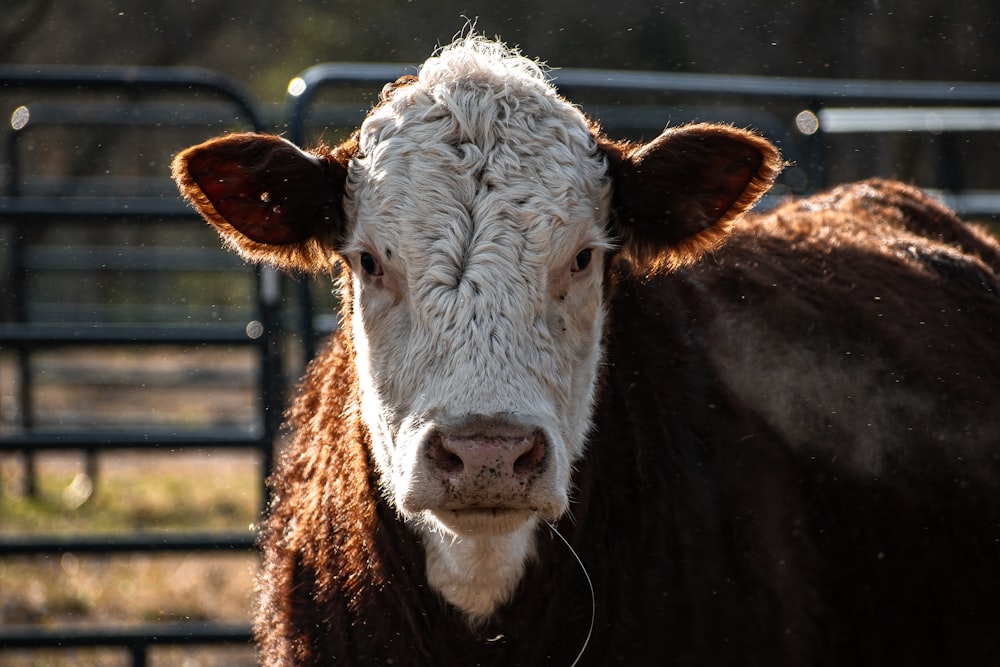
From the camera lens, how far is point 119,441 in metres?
5.06

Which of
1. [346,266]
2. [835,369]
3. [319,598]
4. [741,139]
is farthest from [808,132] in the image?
[319,598]

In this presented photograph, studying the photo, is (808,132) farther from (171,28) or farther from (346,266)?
(171,28)

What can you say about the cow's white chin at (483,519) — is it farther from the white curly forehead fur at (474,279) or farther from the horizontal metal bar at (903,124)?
the horizontal metal bar at (903,124)

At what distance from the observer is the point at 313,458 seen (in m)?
3.38

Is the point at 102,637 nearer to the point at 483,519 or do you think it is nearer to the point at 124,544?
the point at 124,544

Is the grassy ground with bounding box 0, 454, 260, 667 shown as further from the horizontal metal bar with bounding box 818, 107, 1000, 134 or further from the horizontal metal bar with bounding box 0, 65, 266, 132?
the horizontal metal bar with bounding box 818, 107, 1000, 134

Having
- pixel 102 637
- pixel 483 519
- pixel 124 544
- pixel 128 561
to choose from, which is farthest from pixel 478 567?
pixel 128 561

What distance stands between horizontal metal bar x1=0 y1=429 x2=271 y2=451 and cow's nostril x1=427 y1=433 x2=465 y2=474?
2672mm

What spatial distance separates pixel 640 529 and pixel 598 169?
868mm

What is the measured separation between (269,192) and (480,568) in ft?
3.30

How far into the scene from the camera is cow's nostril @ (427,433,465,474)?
8.18 ft

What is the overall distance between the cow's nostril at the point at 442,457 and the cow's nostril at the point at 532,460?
0.11 metres

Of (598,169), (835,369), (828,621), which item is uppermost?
(598,169)

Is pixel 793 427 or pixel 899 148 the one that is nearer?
pixel 793 427
